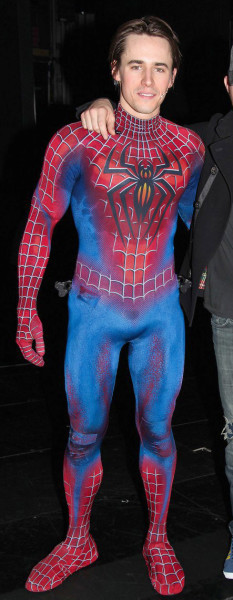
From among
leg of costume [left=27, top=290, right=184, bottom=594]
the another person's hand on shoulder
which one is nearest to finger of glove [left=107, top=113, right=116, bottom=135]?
the another person's hand on shoulder

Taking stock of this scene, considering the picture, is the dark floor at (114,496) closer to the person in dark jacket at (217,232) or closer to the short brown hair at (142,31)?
the person in dark jacket at (217,232)

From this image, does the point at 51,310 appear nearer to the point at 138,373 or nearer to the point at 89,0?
the point at 89,0

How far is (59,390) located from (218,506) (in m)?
1.70

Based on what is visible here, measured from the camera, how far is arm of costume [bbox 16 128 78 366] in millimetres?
2199

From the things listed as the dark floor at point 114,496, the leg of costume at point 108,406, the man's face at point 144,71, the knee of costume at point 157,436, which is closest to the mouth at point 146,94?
the man's face at point 144,71

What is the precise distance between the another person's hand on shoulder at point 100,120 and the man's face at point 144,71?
78 mm

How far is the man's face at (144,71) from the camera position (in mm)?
2143

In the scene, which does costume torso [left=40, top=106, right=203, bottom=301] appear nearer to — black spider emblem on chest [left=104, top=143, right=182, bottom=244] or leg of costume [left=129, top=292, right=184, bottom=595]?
black spider emblem on chest [left=104, top=143, right=182, bottom=244]

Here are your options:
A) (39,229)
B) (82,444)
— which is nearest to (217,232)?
(39,229)

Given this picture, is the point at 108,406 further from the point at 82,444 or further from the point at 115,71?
the point at 115,71

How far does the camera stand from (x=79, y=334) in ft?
7.50

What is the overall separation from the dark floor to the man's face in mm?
1701

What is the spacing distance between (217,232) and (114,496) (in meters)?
1.51

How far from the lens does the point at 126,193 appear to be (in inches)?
85.9
